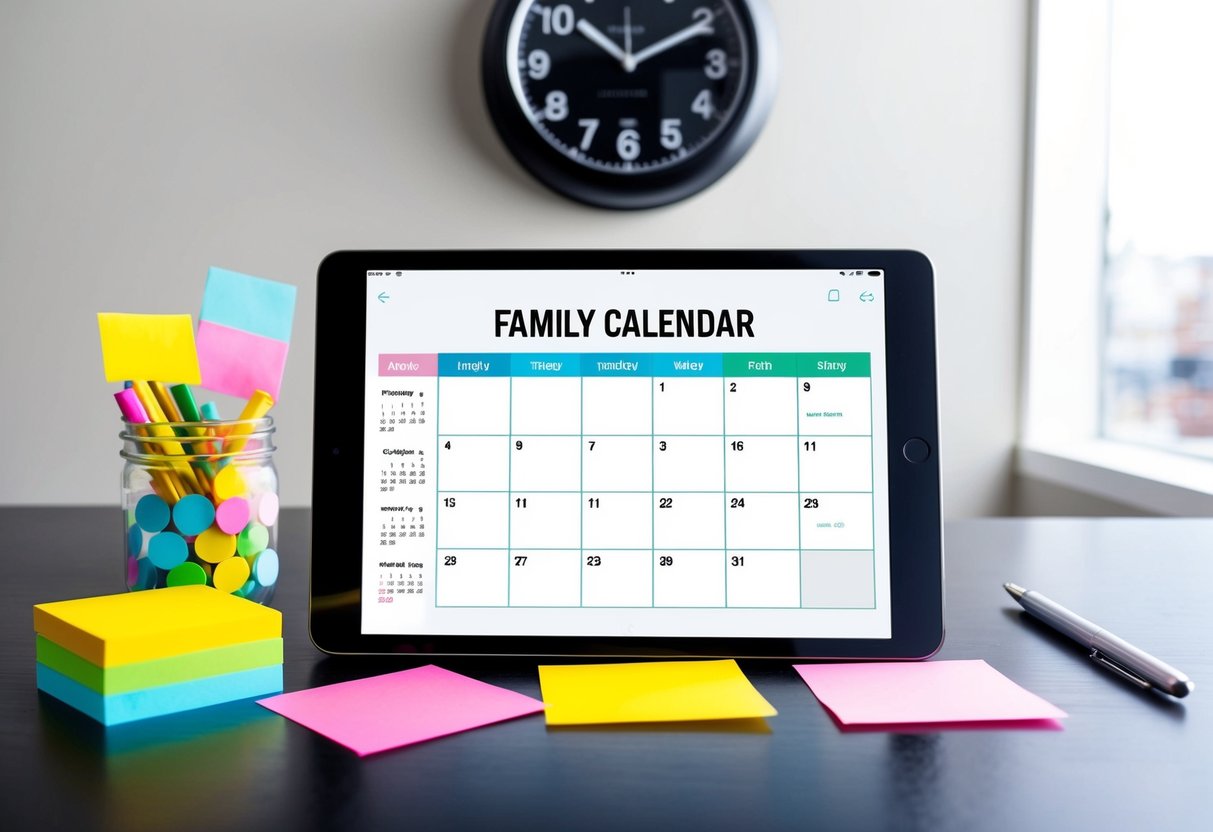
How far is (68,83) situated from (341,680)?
5.91ft

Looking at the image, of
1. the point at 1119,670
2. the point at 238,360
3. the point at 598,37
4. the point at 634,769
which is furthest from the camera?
the point at 598,37

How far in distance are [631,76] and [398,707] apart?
1.64 meters

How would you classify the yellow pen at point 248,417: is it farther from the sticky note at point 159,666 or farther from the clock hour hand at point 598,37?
the clock hour hand at point 598,37

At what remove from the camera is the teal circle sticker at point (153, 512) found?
2.02 feet

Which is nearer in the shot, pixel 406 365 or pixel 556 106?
pixel 406 365

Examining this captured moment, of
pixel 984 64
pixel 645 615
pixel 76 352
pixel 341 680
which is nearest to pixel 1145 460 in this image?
pixel 984 64

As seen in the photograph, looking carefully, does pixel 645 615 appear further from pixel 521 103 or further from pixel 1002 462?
pixel 1002 462

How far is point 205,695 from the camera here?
503 mm

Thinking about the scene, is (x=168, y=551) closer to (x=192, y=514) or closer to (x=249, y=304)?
(x=192, y=514)

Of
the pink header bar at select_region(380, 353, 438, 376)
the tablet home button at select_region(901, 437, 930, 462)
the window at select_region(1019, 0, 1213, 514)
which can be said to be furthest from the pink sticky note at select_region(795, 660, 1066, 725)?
the window at select_region(1019, 0, 1213, 514)

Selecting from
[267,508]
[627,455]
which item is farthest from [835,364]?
[267,508]

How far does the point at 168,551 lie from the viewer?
61cm

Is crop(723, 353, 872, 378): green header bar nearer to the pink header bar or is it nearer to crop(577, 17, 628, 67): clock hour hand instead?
the pink header bar

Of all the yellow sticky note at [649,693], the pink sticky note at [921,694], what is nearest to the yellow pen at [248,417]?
the yellow sticky note at [649,693]
